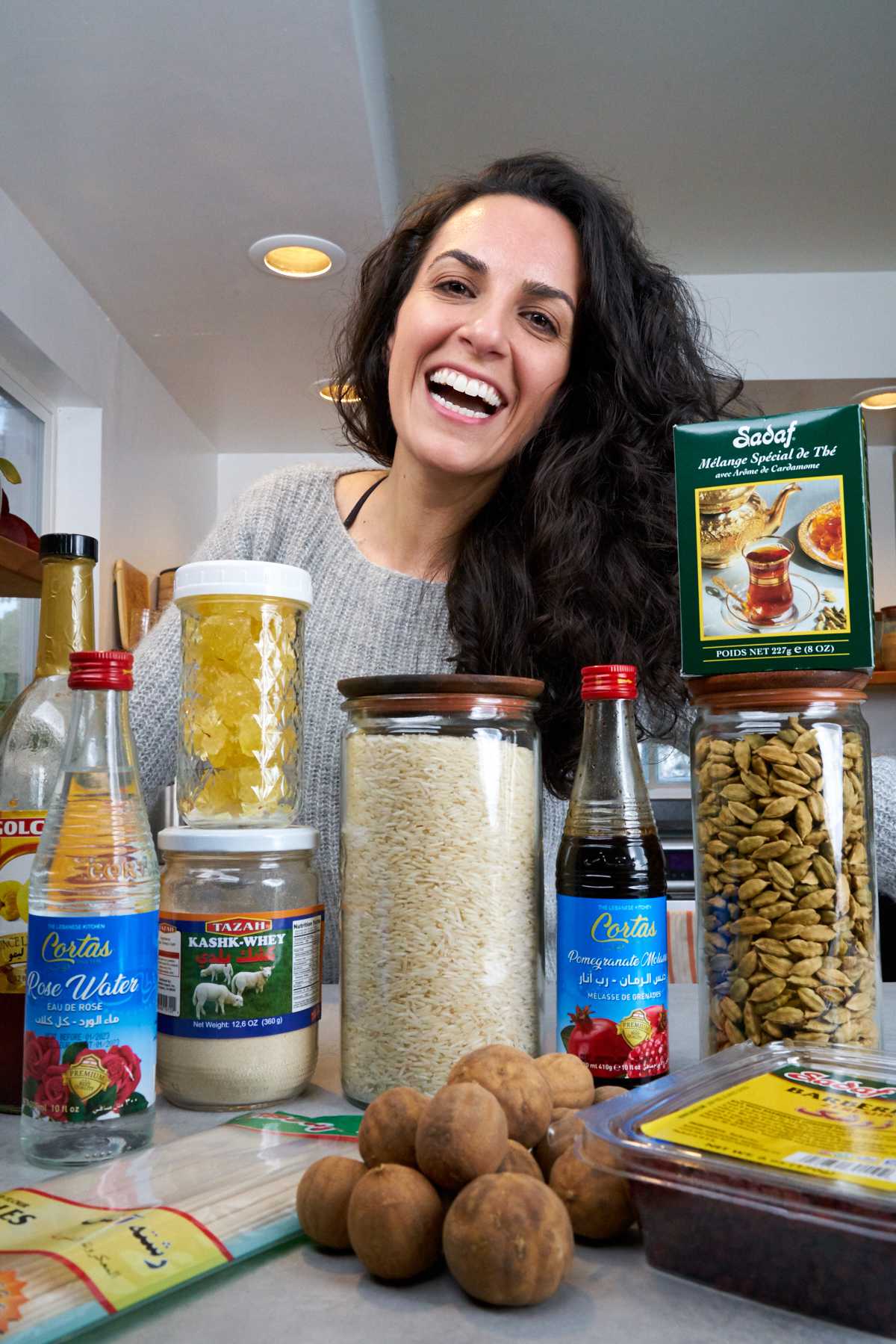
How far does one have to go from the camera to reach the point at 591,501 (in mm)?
1160

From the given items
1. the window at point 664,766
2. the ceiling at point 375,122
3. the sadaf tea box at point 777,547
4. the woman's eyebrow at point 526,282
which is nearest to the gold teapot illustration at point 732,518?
the sadaf tea box at point 777,547

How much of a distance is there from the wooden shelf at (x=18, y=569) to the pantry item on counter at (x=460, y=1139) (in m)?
1.08

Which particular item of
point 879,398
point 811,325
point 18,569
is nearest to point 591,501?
point 18,569

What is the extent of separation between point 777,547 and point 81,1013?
0.46 meters

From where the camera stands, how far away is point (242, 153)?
2.27m

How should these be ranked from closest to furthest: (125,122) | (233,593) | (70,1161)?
(70,1161), (233,593), (125,122)

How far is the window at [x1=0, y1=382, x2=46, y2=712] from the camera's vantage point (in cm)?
270

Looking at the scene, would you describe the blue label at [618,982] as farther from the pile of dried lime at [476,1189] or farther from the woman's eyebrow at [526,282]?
the woman's eyebrow at [526,282]

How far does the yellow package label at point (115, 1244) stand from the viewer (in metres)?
0.38

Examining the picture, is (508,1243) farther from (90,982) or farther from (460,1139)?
(90,982)

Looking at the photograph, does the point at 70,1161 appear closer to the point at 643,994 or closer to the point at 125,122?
the point at 643,994

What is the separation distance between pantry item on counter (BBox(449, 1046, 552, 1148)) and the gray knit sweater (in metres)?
0.63

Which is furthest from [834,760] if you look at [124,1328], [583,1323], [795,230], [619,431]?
[795,230]

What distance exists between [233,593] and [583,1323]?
0.43 metres
